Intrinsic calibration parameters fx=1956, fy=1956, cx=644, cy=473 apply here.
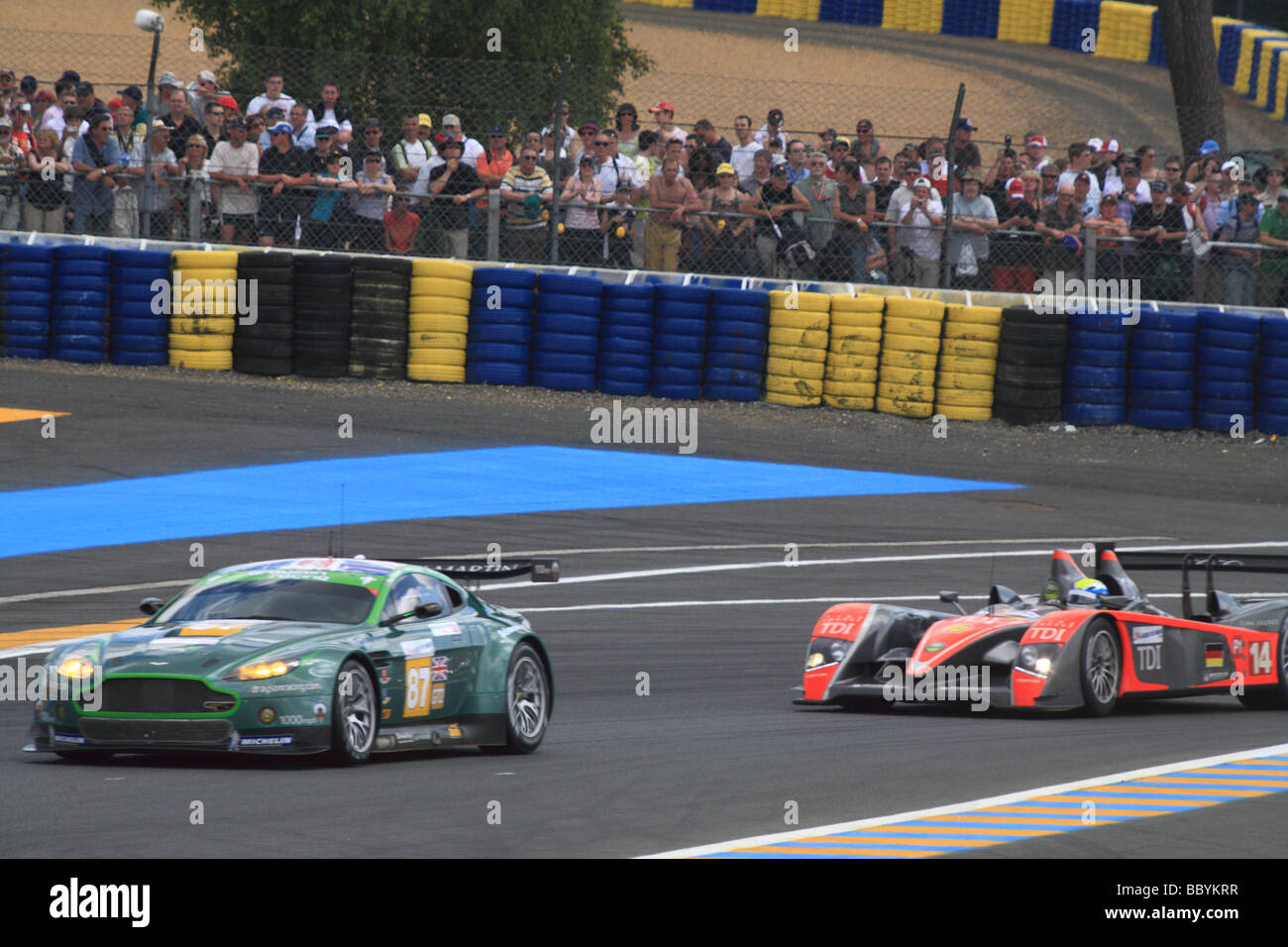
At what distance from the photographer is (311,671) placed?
940 centimetres

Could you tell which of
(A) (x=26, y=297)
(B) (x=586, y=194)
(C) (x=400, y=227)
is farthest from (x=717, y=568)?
(A) (x=26, y=297)

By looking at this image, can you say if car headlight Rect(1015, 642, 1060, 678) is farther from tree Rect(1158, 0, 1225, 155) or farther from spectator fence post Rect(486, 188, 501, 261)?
tree Rect(1158, 0, 1225, 155)

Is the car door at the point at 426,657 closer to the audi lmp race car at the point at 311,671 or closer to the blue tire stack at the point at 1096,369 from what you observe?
the audi lmp race car at the point at 311,671

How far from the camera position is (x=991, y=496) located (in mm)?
20219

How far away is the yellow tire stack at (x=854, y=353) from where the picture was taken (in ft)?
72.1

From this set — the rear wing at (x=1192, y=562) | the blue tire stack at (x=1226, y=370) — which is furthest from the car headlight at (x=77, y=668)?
the blue tire stack at (x=1226, y=370)

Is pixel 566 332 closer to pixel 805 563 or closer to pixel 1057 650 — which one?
pixel 805 563

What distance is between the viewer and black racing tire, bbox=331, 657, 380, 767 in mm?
9453

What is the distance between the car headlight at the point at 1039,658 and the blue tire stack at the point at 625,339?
440 inches

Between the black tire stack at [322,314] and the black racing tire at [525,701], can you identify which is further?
the black tire stack at [322,314]

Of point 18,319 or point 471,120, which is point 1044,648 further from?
point 18,319

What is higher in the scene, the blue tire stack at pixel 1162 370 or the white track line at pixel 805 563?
the blue tire stack at pixel 1162 370

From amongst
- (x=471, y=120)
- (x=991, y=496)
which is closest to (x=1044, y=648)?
(x=991, y=496)

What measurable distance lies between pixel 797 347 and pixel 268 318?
6109mm
